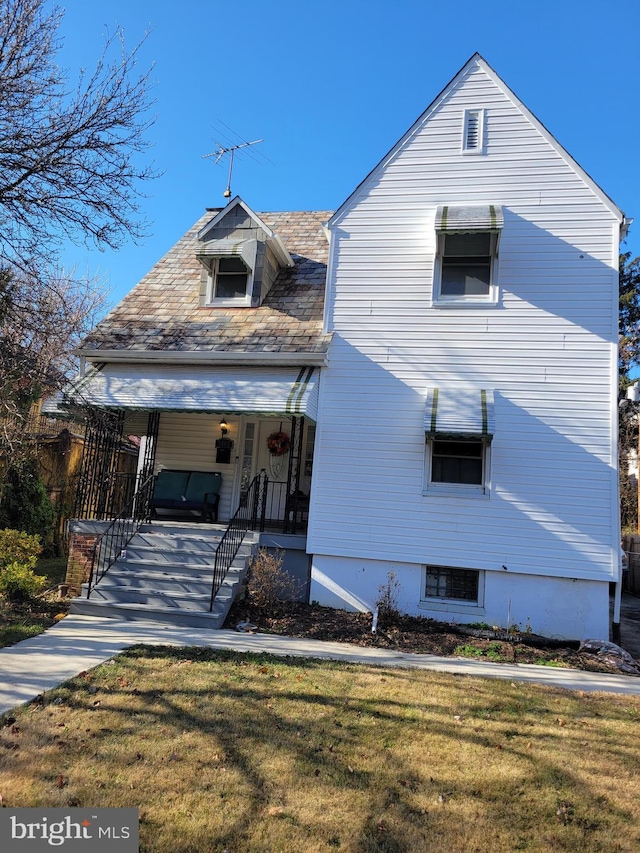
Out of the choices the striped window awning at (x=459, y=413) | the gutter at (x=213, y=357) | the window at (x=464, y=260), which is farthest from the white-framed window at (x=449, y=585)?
the window at (x=464, y=260)

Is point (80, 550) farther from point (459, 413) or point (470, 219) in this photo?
point (470, 219)

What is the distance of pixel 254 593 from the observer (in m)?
9.57

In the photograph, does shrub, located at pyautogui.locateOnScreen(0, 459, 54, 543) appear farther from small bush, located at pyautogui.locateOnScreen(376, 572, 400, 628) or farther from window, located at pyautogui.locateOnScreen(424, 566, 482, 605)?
window, located at pyautogui.locateOnScreen(424, 566, 482, 605)

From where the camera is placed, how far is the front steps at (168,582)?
9.01m

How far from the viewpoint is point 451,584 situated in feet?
34.3

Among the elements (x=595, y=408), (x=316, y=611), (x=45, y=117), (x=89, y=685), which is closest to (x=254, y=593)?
(x=316, y=611)

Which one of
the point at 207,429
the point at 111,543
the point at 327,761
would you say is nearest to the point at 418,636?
the point at 327,761

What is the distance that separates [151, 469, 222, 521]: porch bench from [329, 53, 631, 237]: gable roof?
6020 millimetres

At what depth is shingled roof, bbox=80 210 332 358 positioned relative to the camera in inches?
448

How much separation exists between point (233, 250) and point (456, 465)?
638cm

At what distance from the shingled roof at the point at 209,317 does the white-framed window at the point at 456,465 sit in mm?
2855

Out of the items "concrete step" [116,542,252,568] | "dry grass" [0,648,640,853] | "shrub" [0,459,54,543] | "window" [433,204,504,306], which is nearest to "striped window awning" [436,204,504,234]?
"window" [433,204,504,306]

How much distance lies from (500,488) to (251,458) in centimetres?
557

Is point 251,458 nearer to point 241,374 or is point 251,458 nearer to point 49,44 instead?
point 241,374
